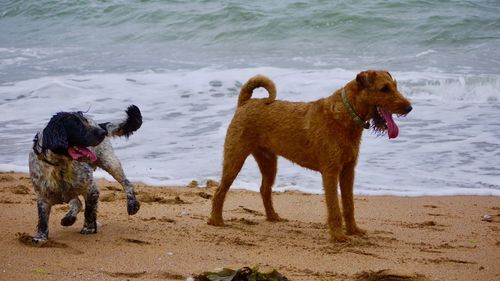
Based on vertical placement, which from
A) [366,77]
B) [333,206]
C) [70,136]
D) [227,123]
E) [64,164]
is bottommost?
[227,123]

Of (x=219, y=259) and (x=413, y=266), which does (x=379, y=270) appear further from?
(x=219, y=259)

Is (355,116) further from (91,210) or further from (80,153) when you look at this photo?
(91,210)

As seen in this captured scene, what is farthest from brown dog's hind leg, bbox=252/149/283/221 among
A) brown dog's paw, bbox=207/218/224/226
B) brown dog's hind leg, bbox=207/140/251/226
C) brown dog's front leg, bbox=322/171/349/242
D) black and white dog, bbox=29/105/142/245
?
black and white dog, bbox=29/105/142/245

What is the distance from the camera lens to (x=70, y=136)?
5770mm

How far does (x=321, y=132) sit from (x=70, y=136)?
207 cm

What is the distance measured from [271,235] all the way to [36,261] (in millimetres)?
2078

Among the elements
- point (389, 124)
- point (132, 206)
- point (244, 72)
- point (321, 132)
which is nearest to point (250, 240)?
point (321, 132)

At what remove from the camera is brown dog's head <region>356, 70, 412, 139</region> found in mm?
5789

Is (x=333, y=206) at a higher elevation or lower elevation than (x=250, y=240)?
higher

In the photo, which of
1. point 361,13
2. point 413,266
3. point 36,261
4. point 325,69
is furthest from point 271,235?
point 361,13

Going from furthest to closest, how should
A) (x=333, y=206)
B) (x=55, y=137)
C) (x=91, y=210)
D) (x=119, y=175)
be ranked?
1. (x=119, y=175)
2. (x=91, y=210)
3. (x=333, y=206)
4. (x=55, y=137)

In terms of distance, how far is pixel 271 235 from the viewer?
6387 millimetres

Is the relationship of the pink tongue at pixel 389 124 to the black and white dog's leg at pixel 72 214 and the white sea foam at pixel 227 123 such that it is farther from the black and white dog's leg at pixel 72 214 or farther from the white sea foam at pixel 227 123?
the black and white dog's leg at pixel 72 214

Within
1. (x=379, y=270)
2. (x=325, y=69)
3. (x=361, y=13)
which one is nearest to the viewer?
(x=379, y=270)
